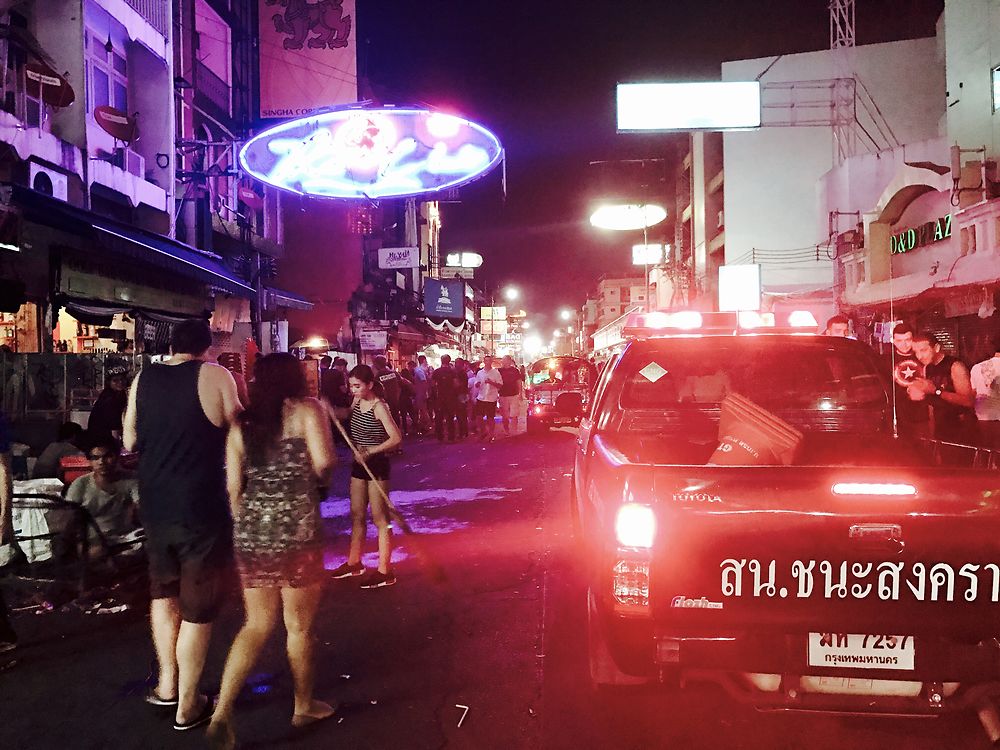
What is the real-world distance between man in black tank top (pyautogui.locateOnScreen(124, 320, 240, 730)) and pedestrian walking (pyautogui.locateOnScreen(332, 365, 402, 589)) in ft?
7.27

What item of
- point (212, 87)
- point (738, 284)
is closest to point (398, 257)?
point (212, 87)

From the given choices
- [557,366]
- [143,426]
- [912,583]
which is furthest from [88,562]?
[557,366]

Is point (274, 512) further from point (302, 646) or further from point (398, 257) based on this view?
point (398, 257)

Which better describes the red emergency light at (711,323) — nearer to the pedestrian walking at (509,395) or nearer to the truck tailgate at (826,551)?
the truck tailgate at (826,551)

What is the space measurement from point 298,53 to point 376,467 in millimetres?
14522

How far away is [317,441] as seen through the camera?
384 centimetres

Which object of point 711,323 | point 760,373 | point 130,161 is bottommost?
point 760,373

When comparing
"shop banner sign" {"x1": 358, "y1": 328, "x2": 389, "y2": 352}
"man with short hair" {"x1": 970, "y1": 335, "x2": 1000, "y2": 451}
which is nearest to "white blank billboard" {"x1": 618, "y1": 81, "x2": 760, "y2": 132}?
"shop banner sign" {"x1": 358, "y1": 328, "x2": 389, "y2": 352}

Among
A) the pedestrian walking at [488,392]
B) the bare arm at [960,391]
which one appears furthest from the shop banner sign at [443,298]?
the bare arm at [960,391]

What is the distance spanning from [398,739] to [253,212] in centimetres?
2200

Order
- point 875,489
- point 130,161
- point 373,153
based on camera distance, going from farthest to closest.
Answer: point 130,161 < point 373,153 < point 875,489

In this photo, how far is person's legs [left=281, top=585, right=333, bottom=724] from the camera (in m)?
3.78

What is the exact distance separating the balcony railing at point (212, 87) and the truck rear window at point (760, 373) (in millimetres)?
16435

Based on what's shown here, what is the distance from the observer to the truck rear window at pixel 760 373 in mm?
4914
